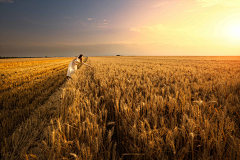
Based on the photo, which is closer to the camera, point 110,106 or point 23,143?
point 23,143

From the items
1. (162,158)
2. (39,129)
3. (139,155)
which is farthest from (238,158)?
(39,129)

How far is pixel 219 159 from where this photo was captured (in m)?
0.96

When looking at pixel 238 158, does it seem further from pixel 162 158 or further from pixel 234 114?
pixel 234 114

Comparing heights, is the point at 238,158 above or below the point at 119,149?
above

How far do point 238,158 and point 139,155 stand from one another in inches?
30.3

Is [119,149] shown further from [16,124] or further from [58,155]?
Result: [16,124]

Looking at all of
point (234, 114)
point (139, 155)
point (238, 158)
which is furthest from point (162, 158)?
point (234, 114)

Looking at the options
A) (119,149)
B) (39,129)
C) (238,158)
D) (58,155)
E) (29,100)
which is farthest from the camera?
(29,100)

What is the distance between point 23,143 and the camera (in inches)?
64.2

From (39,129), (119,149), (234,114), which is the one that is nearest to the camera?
(119,149)

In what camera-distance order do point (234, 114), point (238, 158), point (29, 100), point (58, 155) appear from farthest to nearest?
point (29, 100)
point (234, 114)
point (58, 155)
point (238, 158)

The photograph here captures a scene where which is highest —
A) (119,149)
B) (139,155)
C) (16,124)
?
(139,155)

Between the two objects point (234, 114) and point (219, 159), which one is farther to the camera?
point (234, 114)

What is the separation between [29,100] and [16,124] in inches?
66.5
